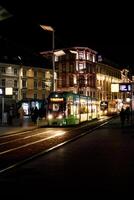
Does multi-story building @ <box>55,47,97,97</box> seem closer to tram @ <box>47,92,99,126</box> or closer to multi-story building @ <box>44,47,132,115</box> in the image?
multi-story building @ <box>44,47,132,115</box>

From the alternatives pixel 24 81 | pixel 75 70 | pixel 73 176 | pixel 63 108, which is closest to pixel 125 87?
pixel 63 108

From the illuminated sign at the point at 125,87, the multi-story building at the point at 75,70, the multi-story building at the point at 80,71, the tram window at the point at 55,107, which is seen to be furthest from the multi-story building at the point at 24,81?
the tram window at the point at 55,107

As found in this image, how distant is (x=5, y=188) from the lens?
392 inches

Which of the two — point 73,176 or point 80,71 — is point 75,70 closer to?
point 80,71

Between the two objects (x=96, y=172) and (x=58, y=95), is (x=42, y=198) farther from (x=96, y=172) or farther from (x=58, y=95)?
(x=58, y=95)

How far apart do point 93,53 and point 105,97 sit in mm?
16972

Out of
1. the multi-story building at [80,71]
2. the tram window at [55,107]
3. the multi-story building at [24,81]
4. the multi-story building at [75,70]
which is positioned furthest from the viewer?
the multi-story building at [75,70]

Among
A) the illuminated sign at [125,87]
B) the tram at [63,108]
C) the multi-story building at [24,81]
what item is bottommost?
the tram at [63,108]

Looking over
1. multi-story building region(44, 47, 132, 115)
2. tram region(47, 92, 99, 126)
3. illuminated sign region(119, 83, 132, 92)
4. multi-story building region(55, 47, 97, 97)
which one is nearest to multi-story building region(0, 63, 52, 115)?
multi-story building region(44, 47, 132, 115)

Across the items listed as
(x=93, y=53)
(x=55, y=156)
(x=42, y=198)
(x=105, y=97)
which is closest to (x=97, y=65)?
(x=93, y=53)

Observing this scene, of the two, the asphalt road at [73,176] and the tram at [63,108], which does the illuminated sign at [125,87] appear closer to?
the tram at [63,108]

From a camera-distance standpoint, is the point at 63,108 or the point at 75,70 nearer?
the point at 63,108

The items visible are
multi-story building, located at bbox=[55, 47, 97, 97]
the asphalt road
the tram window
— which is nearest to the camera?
the asphalt road

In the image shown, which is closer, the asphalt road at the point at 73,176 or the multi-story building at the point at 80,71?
the asphalt road at the point at 73,176
